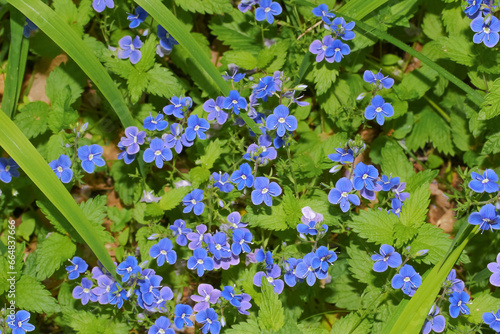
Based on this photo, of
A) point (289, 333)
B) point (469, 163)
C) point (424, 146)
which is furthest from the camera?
point (424, 146)

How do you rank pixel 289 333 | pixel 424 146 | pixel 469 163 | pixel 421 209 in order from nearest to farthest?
1. pixel 289 333
2. pixel 421 209
3. pixel 469 163
4. pixel 424 146

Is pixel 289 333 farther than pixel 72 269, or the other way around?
pixel 72 269

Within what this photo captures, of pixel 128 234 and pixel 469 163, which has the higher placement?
pixel 128 234

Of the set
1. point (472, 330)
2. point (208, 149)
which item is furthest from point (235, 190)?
point (472, 330)

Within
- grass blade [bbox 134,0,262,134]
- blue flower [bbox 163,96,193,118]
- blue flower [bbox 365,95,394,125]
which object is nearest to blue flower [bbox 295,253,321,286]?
grass blade [bbox 134,0,262,134]

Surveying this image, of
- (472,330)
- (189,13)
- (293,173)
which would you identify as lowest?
(472,330)

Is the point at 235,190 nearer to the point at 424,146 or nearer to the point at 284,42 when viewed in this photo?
the point at 284,42

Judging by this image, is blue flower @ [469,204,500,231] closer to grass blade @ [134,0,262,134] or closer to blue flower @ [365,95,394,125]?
blue flower @ [365,95,394,125]
